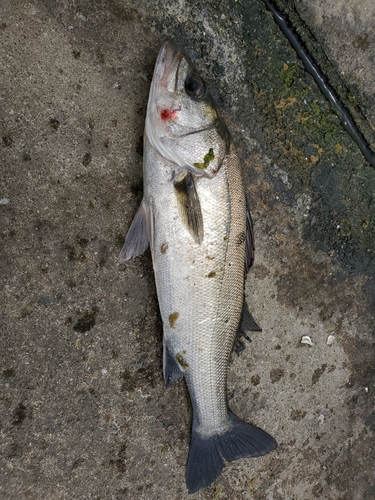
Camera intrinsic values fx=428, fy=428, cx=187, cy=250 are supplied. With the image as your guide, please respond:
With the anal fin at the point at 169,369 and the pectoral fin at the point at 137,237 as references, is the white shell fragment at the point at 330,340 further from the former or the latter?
the pectoral fin at the point at 137,237

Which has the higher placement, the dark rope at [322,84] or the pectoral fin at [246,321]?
the dark rope at [322,84]

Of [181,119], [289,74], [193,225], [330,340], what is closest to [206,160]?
[181,119]

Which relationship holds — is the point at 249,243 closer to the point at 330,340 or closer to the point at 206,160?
the point at 206,160

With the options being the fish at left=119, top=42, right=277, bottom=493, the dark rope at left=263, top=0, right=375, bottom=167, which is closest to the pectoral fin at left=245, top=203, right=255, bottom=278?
the fish at left=119, top=42, right=277, bottom=493

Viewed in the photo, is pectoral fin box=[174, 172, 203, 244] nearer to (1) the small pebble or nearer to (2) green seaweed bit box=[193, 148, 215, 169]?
(2) green seaweed bit box=[193, 148, 215, 169]

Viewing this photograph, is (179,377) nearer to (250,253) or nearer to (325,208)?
(250,253)

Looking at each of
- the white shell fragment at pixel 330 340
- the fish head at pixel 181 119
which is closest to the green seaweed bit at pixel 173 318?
the fish head at pixel 181 119
